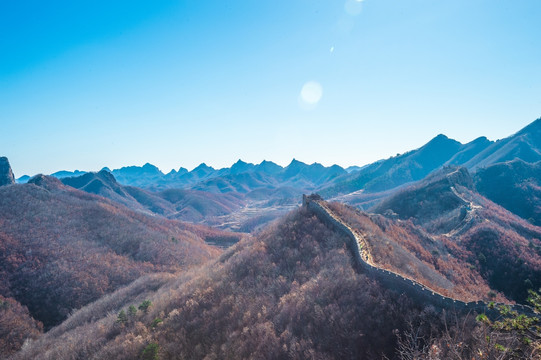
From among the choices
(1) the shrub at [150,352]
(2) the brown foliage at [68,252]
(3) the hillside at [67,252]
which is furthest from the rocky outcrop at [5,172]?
(1) the shrub at [150,352]

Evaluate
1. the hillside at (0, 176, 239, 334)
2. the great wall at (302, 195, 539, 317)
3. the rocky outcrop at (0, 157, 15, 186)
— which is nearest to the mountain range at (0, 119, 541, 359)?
the hillside at (0, 176, 239, 334)

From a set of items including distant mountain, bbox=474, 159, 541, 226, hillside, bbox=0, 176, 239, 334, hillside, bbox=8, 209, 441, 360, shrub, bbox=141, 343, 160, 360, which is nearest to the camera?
hillside, bbox=8, 209, 441, 360

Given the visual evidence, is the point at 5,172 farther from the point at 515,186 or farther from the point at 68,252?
the point at 515,186

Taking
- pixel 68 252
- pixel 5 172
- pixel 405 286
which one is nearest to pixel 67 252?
pixel 68 252

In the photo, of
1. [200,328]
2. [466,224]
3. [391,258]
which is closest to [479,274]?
[466,224]

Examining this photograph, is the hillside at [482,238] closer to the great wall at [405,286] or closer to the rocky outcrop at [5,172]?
the great wall at [405,286]

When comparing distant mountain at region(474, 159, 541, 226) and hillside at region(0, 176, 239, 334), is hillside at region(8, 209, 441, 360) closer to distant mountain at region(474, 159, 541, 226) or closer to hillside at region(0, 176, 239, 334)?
hillside at region(0, 176, 239, 334)

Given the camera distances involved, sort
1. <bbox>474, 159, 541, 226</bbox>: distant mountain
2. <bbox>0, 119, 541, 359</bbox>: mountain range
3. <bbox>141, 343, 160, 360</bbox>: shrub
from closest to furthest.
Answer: <bbox>0, 119, 541, 359</bbox>: mountain range < <bbox>141, 343, 160, 360</bbox>: shrub < <bbox>474, 159, 541, 226</bbox>: distant mountain
